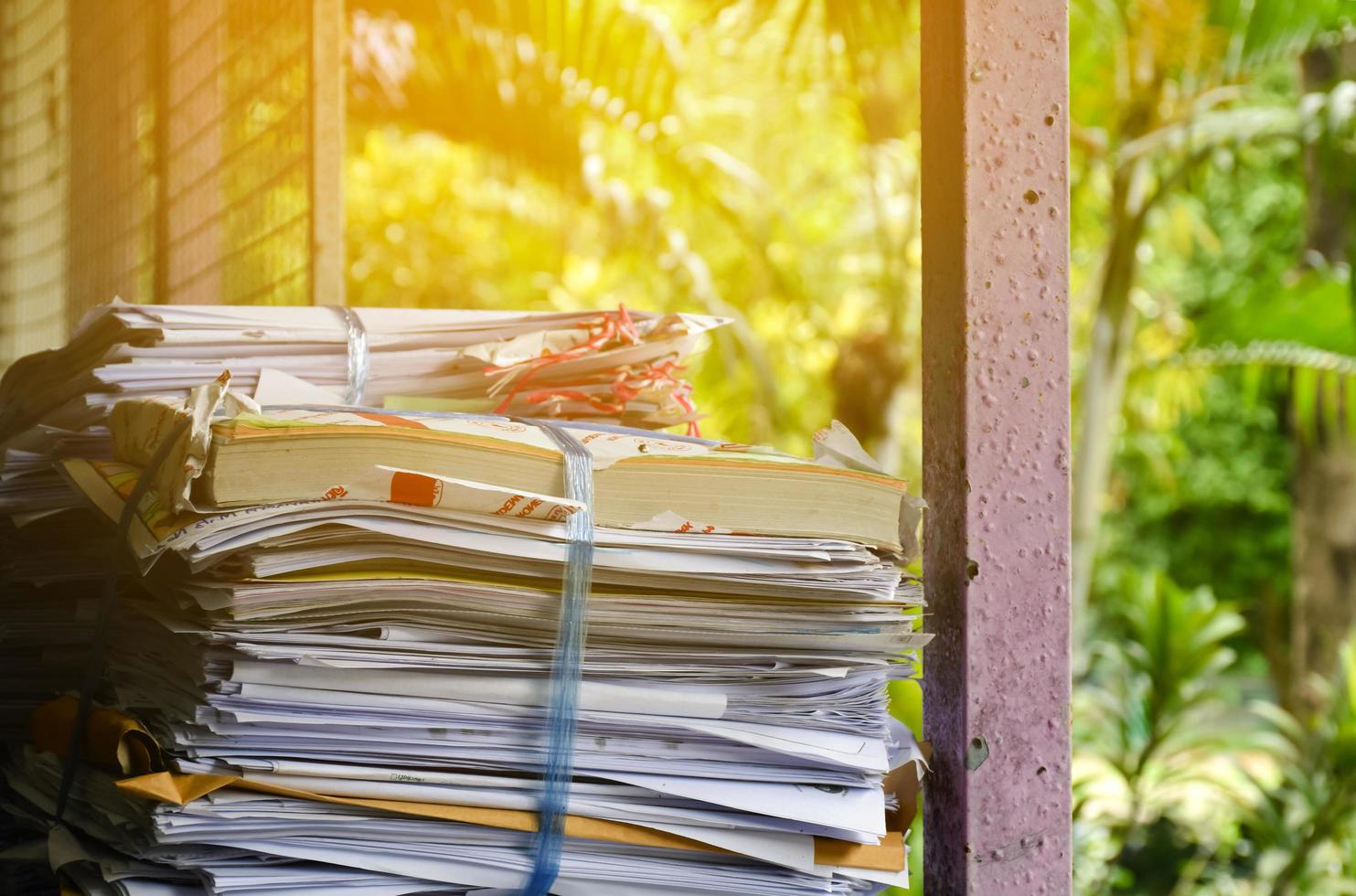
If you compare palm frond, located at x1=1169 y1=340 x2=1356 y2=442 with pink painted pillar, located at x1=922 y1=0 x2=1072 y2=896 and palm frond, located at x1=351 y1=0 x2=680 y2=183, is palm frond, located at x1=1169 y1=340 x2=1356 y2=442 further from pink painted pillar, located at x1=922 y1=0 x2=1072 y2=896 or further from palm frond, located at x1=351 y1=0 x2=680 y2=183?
pink painted pillar, located at x1=922 y1=0 x2=1072 y2=896

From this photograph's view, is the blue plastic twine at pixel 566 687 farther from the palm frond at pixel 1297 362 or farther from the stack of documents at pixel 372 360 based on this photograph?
the palm frond at pixel 1297 362

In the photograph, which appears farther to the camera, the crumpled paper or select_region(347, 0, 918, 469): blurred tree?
select_region(347, 0, 918, 469): blurred tree

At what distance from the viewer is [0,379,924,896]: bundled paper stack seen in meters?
0.67

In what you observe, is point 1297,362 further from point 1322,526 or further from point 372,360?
point 372,360

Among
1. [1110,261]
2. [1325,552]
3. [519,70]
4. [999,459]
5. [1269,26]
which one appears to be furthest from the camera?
[1325,552]

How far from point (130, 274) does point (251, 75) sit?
0.50 meters

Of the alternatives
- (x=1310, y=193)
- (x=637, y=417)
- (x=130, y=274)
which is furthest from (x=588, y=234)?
(x=637, y=417)

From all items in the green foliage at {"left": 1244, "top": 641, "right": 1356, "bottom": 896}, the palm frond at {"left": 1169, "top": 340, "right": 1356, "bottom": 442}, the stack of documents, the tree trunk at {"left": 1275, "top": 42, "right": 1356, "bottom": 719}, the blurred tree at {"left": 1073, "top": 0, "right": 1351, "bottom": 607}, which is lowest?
the green foliage at {"left": 1244, "top": 641, "right": 1356, "bottom": 896}

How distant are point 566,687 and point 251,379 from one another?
0.37 m

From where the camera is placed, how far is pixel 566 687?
2.32ft

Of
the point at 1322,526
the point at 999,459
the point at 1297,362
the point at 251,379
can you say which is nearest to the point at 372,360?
the point at 251,379

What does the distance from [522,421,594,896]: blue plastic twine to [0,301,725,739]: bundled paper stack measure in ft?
0.92


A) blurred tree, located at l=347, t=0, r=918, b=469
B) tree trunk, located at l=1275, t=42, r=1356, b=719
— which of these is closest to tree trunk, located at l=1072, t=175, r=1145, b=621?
blurred tree, located at l=347, t=0, r=918, b=469

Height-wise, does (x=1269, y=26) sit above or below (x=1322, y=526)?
above
